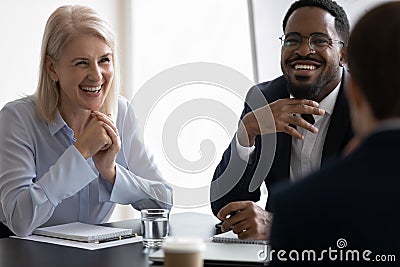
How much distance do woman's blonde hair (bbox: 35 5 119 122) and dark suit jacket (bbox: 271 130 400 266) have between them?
1618mm

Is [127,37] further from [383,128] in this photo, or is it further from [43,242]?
[383,128]

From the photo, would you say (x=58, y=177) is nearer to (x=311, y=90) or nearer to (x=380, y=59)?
(x=311, y=90)

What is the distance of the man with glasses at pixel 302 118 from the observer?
7.42 ft

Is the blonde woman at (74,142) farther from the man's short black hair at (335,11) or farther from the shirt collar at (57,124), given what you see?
the man's short black hair at (335,11)

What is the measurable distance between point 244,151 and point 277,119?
20 centimetres

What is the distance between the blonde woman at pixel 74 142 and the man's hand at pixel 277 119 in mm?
366

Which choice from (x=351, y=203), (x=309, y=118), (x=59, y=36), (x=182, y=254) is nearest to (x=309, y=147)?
(x=309, y=118)

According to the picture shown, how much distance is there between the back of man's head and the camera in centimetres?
84

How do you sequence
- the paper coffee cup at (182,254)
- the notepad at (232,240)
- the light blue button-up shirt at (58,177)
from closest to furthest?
the paper coffee cup at (182,254) < the notepad at (232,240) < the light blue button-up shirt at (58,177)

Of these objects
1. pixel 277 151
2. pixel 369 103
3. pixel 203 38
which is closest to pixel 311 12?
pixel 277 151

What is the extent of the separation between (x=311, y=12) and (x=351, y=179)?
5.11 feet

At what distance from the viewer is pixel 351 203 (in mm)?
861

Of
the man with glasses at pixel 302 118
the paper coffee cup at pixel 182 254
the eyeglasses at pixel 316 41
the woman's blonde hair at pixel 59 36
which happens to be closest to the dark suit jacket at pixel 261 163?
the man with glasses at pixel 302 118

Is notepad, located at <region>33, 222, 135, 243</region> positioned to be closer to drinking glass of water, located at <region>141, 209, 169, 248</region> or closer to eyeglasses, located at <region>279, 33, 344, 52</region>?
drinking glass of water, located at <region>141, 209, 169, 248</region>
